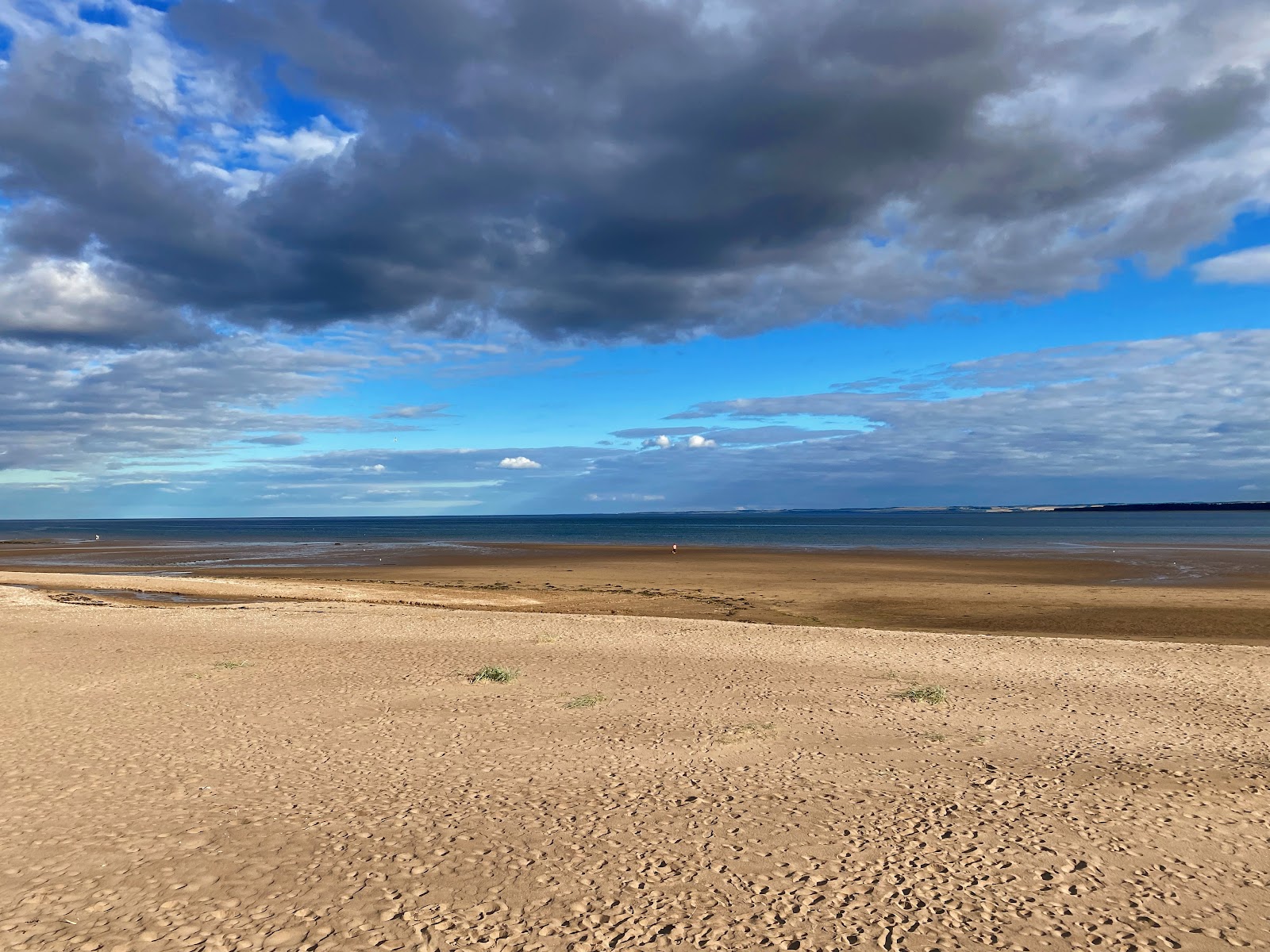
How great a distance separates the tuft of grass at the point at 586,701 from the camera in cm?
1394

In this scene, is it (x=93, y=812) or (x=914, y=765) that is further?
(x=914, y=765)

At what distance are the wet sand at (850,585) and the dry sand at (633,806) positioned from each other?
1058 cm

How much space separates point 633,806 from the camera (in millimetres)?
9141

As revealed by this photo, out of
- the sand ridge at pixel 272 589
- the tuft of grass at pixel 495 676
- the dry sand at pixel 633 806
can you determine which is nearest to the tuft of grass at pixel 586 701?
the dry sand at pixel 633 806

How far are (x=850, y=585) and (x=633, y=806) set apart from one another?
3310cm

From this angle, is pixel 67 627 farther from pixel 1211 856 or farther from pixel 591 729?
pixel 1211 856

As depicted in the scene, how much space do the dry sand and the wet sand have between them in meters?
10.6


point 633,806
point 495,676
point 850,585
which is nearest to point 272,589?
point 495,676

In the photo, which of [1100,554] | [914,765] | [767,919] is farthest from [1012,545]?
[767,919]

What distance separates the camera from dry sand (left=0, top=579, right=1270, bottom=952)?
6.57 m

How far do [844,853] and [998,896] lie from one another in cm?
144

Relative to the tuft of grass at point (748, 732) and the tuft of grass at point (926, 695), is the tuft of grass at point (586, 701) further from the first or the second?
the tuft of grass at point (926, 695)

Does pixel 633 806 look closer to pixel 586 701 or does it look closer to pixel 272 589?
pixel 586 701

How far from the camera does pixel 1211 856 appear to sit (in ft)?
25.6
